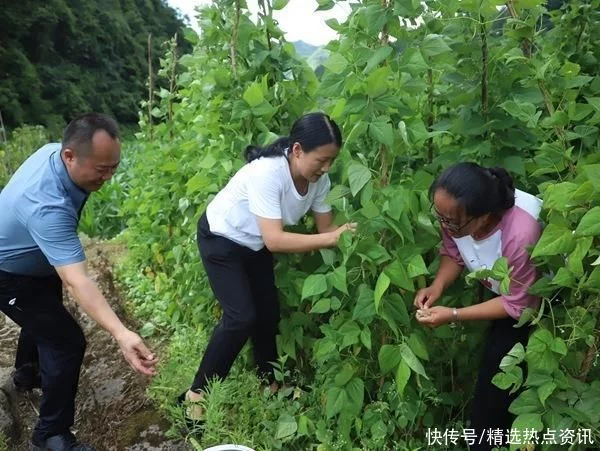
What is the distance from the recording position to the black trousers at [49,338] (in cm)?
266

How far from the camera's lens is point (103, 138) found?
2342 millimetres

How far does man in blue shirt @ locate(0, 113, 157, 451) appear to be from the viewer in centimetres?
228

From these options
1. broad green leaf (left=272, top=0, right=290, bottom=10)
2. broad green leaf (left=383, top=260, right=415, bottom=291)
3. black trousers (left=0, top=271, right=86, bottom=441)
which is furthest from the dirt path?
broad green leaf (left=272, top=0, right=290, bottom=10)

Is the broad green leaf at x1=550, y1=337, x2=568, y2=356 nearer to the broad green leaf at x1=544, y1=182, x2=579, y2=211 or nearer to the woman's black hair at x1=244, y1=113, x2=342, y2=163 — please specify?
the broad green leaf at x1=544, y1=182, x2=579, y2=211

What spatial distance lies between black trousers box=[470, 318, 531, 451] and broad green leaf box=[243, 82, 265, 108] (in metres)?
1.40

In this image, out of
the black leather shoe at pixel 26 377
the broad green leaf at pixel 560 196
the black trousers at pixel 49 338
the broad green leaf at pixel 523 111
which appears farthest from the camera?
the black leather shoe at pixel 26 377

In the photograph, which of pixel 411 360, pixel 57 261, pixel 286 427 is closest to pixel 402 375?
pixel 411 360

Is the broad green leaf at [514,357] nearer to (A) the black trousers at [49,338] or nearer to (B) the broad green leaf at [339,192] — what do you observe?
(B) the broad green leaf at [339,192]

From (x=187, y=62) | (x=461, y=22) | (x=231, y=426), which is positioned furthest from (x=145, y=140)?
(x=461, y=22)

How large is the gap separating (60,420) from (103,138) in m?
1.28

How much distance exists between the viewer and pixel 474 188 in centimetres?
198

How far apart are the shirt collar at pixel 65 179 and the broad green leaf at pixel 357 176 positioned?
109 cm

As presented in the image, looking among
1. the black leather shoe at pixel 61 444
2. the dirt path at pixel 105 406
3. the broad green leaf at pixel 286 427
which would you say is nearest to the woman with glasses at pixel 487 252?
the broad green leaf at pixel 286 427

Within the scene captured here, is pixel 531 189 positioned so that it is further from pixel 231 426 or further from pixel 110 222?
pixel 110 222
